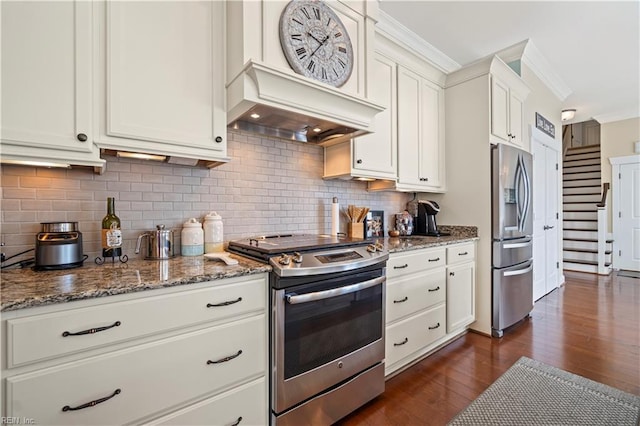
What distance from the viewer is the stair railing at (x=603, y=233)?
533 cm

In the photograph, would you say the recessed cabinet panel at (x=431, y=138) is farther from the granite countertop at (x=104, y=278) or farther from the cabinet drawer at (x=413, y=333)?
the granite countertop at (x=104, y=278)

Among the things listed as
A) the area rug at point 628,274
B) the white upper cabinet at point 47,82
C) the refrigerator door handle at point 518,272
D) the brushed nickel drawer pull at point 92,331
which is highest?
the white upper cabinet at point 47,82

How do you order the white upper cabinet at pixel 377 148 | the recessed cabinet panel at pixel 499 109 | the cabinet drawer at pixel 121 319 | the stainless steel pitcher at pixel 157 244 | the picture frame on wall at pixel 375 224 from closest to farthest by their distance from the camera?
the cabinet drawer at pixel 121 319 → the stainless steel pitcher at pixel 157 244 → the white upper cabinet at pixel 377 148 → the picture frame on wall at pixel 375 224 → the recessed cabinet panel at pixel 499 109

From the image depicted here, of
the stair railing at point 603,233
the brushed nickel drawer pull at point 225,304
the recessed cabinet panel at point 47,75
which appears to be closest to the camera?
the recessed cabinet panel at point 47,75

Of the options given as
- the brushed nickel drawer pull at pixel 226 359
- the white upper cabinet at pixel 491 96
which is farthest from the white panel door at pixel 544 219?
the brushed nickel drawer pull at pixel 226 359

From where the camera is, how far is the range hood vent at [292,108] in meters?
1.55

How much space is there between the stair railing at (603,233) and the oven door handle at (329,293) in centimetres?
586

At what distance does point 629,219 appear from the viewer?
555 centimetres

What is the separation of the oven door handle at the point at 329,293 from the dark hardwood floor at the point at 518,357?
77cm

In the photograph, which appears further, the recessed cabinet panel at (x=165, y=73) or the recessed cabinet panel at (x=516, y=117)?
the recessed cabinet panel at (x=516, y=117)

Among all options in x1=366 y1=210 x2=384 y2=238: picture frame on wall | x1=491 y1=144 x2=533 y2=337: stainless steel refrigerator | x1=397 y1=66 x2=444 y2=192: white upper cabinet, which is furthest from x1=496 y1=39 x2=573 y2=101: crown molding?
x1=366 y1=210 x2=384 y2=238: picture frame on wall

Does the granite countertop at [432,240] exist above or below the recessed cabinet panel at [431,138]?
below

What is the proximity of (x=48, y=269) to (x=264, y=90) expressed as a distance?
1.30 meters

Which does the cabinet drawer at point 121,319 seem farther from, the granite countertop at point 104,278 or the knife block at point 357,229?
the knife block at point 357,229
